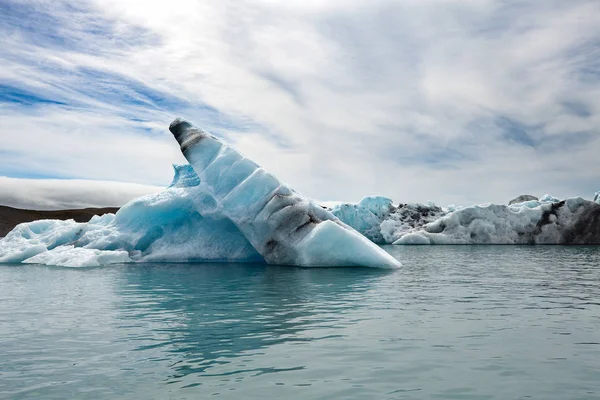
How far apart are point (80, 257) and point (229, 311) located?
14.2m

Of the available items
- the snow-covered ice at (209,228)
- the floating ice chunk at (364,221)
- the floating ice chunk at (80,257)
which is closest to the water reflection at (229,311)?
the snow-covered ice at (209,228)

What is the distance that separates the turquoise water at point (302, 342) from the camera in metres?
4.78

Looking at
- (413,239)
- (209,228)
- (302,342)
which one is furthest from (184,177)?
(413,239)

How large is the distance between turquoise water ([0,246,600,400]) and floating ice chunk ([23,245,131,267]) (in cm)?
799

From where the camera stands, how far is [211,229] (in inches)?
871

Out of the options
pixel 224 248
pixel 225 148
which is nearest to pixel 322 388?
pixel 225 148

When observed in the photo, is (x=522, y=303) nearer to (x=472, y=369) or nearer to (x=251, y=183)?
(x=472, y=369)

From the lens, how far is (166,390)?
4.69 metres

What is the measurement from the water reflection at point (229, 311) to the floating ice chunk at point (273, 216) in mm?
1357

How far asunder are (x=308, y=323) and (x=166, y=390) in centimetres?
343

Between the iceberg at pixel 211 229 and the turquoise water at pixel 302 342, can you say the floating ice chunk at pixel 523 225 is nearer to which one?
the iceberg at pixel 211 229

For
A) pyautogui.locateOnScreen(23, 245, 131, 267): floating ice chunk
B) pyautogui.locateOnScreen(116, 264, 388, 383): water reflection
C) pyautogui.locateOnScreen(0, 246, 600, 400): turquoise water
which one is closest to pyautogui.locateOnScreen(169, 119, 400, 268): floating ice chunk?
pyautogui.locateOnScreen(116, 264, 388, 383): water reflection

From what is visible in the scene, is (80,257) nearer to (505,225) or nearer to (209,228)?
(209,228)

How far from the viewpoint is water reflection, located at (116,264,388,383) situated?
6191 millimetres
